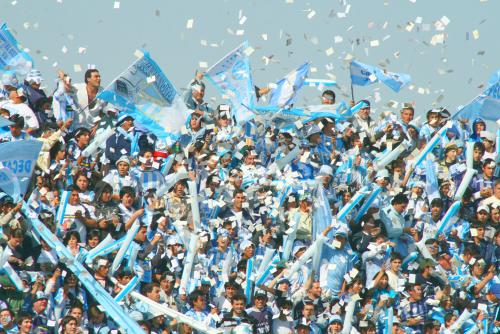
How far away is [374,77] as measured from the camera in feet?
92.0

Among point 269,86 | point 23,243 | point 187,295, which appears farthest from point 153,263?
point 269,86

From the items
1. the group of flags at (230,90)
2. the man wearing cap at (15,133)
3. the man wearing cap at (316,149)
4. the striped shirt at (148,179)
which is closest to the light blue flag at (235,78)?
the group of flags at (230,90)

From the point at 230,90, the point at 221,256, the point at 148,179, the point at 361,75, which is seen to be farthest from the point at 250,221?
the point at 361,75

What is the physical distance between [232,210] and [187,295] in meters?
1.90

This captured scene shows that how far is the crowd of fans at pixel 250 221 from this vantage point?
21.6m

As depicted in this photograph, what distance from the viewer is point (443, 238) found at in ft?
81.9

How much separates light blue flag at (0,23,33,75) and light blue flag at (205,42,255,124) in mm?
2930

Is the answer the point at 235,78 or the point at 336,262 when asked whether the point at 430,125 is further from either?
the point at 336,262

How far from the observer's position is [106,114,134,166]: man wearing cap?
2367cm

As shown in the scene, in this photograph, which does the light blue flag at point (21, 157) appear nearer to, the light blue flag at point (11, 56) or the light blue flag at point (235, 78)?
the light blue flag at point (11, 56)

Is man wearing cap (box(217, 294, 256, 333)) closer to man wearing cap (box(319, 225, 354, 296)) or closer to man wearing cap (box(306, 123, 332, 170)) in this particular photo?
man wearing cap (box(319, 225, 354, 296))

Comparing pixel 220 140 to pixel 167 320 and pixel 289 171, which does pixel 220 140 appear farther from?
pixel 167 320

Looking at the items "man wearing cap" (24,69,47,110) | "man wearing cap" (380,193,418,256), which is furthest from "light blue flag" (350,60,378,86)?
"man wearing cap" (24,69,47,110)

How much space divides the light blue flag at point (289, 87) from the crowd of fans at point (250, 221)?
90 centimetres
